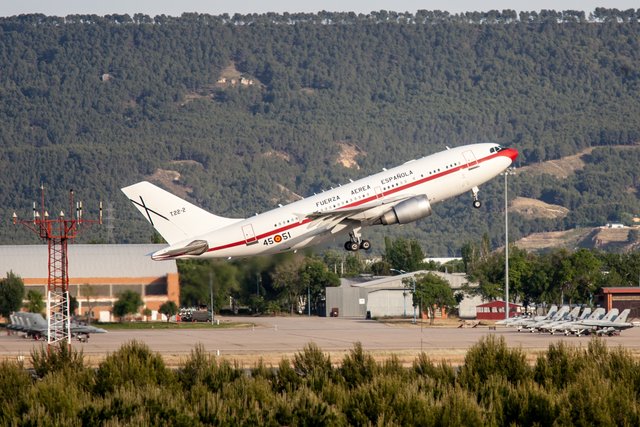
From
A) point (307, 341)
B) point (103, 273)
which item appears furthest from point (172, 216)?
point (103, 273)

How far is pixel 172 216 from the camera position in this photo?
8200 centimetres

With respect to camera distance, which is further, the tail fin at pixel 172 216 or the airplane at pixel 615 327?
the airplane at pixel 615 327

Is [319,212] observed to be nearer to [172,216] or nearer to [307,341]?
[172,216]

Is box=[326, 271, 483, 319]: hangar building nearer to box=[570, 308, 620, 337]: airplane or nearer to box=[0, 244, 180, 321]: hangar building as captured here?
box=[0, 244, 180, 321]: hangar building

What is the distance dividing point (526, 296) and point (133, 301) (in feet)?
242

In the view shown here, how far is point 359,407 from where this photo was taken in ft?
184

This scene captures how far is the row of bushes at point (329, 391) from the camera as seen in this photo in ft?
174

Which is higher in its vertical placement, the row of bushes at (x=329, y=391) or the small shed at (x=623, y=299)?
the small shed at (x=623, y=299)

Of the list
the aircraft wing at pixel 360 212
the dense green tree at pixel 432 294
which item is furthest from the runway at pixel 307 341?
the dense green tree at pixel 432 294

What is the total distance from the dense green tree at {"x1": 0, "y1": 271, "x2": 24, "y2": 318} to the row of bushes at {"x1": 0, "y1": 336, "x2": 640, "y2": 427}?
7167cm

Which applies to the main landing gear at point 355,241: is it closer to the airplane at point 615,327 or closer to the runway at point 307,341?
the runway at point 307,341

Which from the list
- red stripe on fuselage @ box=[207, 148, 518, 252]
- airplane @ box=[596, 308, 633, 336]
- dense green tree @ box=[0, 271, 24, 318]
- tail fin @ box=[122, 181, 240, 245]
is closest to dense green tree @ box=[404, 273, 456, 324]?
airplane @ box=[596, 308, 633, 336]

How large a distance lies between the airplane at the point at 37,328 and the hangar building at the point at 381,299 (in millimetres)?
68857

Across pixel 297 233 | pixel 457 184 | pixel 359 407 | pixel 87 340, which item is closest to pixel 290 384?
pixel 359 407
